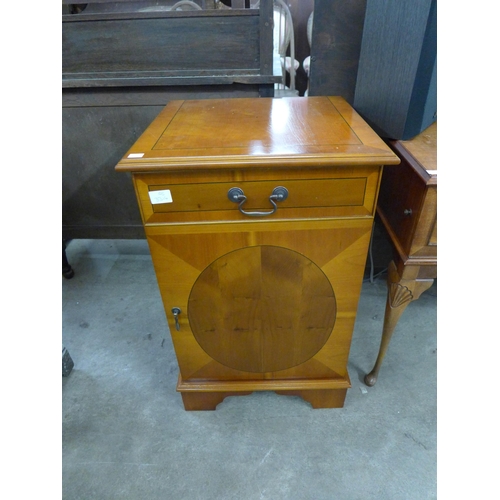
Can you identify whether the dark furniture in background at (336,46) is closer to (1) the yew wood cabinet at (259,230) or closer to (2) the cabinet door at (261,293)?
(1) the yew wood cabinet at (259,230)

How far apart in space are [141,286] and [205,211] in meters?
1.01

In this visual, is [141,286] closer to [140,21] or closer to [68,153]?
[68,153]

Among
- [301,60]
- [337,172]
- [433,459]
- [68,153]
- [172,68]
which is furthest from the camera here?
[301,60]

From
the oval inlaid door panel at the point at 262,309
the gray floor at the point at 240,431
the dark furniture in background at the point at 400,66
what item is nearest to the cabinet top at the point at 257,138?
the dark furniture in background at the point at 400,66

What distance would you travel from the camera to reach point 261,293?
83cm

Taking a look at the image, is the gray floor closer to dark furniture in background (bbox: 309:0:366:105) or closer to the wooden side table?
the wooden side table

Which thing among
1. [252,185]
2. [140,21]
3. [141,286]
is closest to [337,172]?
[252,185]

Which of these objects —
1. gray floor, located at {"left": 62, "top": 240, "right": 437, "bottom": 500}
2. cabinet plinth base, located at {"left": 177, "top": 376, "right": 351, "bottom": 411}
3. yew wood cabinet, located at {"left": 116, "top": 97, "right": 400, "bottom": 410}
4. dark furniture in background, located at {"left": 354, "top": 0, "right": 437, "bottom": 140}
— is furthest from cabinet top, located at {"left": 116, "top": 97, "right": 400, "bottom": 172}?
gray floor, located at {"left": 62, "top": 240, "right": 437, "bottom": 500}

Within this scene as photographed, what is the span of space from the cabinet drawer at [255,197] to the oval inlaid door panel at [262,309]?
0.34 feet

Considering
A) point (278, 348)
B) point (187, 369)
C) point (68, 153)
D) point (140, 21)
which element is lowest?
point (187, 369)

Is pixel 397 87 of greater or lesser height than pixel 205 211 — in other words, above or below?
above

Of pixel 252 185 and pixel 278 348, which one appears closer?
pixel 252 185

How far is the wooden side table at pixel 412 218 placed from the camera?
2.48ft

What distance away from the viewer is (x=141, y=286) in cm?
159
